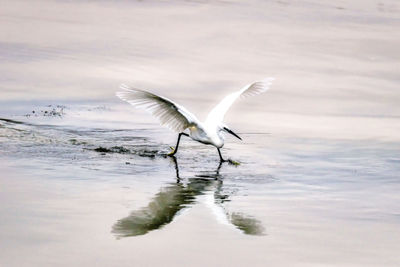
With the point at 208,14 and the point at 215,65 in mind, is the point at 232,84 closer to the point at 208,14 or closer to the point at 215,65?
the point at 215,65

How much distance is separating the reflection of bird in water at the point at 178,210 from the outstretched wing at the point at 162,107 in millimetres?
1015

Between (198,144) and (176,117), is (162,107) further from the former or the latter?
(198,144)

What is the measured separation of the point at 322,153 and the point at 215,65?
5099 mm

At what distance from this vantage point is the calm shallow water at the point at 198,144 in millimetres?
7254

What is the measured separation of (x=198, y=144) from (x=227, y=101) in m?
0.72

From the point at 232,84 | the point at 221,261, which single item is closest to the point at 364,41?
the point at 232,84

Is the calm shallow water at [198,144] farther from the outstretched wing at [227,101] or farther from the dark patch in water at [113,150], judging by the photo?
the outstretched wing at [227,101]

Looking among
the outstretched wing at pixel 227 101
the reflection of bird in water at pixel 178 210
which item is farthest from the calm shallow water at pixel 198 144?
the outstretched wing at pixel 227 101

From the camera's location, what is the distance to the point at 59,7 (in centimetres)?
1989

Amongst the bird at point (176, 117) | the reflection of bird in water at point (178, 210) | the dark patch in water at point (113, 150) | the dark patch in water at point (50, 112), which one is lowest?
the dark patch in water at point (113, 150)

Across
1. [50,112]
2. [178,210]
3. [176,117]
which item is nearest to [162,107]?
[176,117]

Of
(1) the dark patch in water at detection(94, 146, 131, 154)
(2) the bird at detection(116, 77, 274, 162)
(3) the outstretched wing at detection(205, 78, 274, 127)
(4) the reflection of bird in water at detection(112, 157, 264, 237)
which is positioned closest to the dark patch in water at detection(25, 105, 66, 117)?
(1) the dark patch in water at detection(94, 146, 131, 154)

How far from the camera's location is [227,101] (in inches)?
468

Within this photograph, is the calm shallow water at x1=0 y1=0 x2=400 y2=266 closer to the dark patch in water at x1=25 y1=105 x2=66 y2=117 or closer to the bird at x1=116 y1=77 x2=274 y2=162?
the dark patch in water at x1=25 y1=105 x2=66 y2=117
